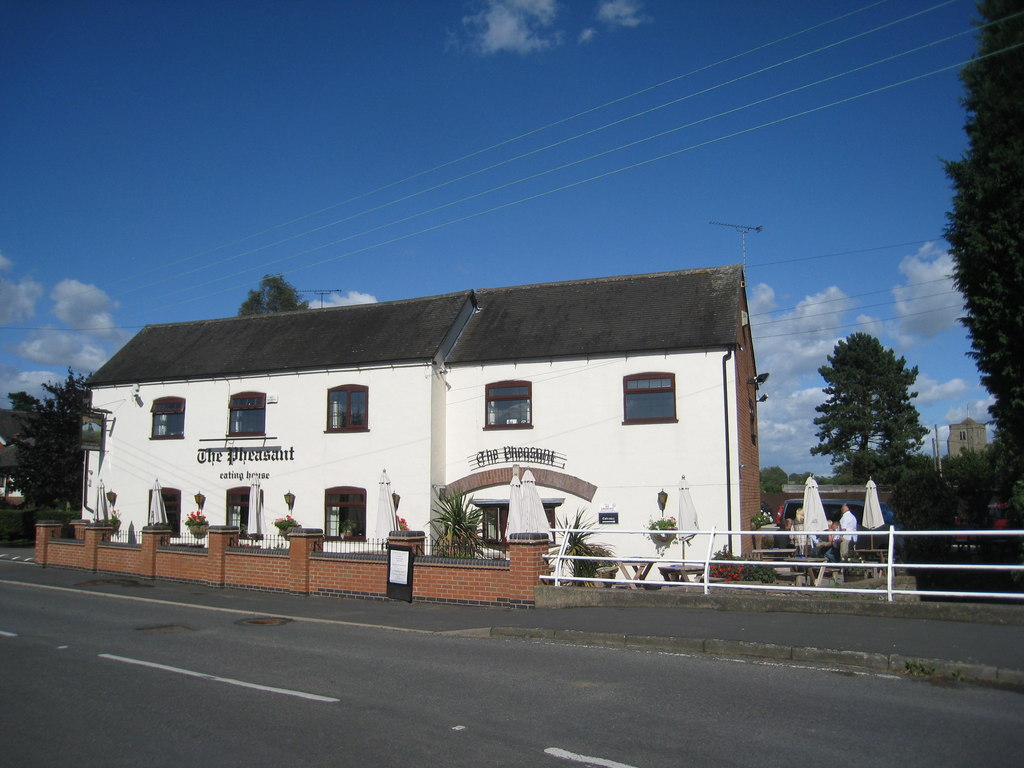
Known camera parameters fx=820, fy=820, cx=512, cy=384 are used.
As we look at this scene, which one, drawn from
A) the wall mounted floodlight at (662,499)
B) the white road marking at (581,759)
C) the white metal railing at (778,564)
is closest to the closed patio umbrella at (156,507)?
the white metal railing at (778,564)

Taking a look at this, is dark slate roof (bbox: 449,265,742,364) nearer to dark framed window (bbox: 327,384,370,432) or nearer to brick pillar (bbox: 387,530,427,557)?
dark framed window (bbox: 327,384,370,432)

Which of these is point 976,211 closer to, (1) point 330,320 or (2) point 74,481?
(1) point 330,320

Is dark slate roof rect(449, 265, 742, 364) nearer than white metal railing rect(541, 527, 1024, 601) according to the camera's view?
No

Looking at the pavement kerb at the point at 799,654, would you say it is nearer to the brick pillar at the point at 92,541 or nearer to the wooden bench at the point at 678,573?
the wooden bench at the point at 678,573

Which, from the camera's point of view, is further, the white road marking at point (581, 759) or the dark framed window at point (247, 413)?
the dark framed window at point (247, 413)

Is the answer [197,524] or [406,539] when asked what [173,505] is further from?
[406,539]

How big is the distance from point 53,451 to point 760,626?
35.6 metres

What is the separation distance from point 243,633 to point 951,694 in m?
9.29

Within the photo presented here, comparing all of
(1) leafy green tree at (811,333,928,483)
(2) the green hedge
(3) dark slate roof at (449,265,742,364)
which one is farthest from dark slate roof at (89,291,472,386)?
(1) leafy green tree at (811,333,928,483)

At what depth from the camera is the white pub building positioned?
842 inches

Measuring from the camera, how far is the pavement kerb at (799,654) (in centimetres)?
805

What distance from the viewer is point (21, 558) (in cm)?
2755

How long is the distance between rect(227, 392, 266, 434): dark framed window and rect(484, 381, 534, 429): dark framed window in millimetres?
7402

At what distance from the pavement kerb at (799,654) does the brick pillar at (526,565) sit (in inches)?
92.3
